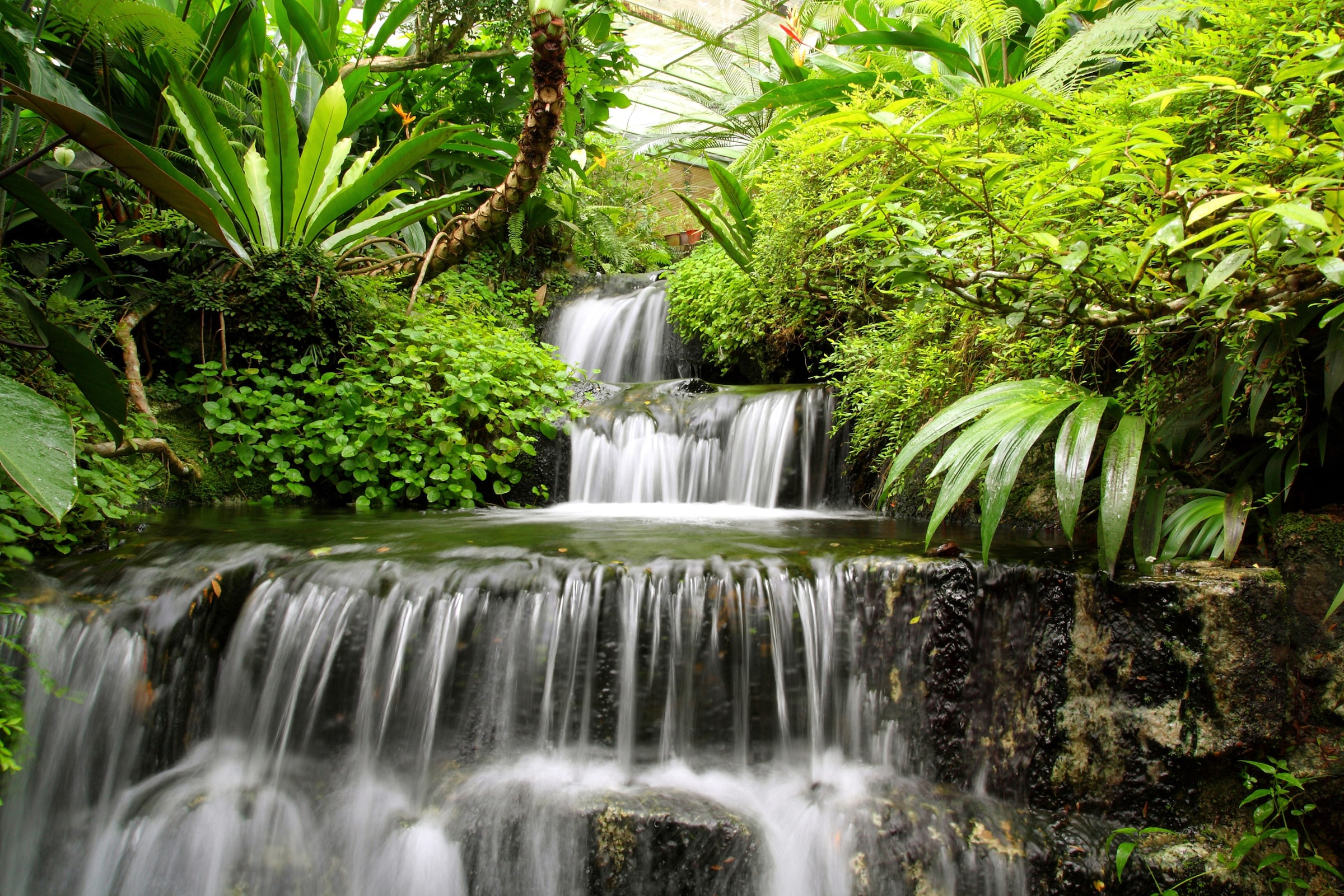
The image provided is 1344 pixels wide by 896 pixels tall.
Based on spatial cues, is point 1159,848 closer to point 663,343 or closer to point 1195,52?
point 1195,52

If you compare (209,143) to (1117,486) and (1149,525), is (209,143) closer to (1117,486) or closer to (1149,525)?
(1117,486)

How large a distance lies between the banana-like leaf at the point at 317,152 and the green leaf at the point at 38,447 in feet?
9.50

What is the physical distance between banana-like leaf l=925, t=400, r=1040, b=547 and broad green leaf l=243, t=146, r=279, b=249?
4.31 metres

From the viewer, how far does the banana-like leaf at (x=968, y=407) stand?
2467mm

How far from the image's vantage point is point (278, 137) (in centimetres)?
449

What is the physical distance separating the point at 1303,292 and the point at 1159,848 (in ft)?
5.09

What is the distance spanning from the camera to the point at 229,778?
2596 millimetres

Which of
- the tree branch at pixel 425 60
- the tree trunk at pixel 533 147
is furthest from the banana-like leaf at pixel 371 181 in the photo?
the tree branch at pixel 425 60

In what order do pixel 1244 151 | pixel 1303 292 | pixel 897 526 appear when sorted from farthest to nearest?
pixel 897 526 → pixel 1244 151 → pixel 1303 292

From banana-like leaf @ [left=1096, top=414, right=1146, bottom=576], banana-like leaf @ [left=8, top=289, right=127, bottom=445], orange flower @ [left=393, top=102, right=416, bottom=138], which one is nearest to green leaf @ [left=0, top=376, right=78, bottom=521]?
banana-like leaf @ [left=8, top=289, right=127, bottom=445]

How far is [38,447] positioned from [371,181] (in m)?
3.36

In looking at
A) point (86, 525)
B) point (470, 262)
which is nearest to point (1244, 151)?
point (86, 525)

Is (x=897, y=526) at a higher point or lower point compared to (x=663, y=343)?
lower

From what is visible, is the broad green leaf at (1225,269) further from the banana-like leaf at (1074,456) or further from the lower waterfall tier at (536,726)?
the lower waterfall tier at (536,726)
